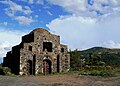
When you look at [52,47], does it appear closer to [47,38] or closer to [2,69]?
[47,38]

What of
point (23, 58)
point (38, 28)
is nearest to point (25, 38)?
point (38, 28)

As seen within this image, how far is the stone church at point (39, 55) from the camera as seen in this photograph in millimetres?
46938

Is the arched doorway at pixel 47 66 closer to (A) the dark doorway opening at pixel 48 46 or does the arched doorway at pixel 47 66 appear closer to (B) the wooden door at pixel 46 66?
(B) the wooden door at pixel 46 66

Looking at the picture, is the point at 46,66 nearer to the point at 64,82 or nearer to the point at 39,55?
the point at 39,55

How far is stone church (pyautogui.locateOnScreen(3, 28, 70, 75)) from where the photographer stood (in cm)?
4694

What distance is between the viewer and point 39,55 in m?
48.1

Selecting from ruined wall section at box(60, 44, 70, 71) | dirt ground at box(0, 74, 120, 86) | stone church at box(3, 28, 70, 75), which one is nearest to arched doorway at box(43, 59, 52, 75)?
stone church at box(3, 28, 70, 75)

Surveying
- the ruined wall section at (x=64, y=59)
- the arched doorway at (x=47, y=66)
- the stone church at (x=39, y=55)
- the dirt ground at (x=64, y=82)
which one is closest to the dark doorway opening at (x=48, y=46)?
the stone church at (x=39, y=55)

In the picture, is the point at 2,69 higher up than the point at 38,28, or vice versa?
the point at 38,28

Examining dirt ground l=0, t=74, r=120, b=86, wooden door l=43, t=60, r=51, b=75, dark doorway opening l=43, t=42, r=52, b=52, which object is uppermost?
dark doorway opening l=43, t=42, r=52, b=52

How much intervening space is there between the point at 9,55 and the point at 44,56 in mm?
8820

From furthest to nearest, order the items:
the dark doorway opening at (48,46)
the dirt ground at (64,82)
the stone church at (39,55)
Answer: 1. the dark doorway opening at (48,46)
2. the stone church at (39,55)
3. the dirt ground at (64,82)

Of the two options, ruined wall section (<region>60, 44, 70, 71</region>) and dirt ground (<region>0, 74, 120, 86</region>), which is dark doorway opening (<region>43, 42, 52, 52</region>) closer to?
ruined wall section (<region>60, 44, 70, 71</region>)

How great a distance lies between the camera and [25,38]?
170 feet
